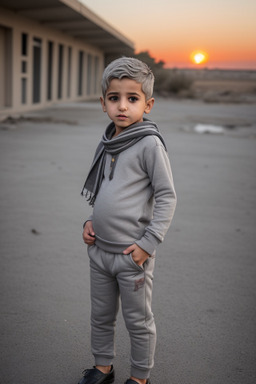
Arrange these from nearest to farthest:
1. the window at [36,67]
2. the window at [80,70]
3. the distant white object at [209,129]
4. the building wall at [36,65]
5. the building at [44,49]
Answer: the distant white object at [209,129], the building at [44,49], the building wall at [36,65], the window at [36,67], the window at [80,70]

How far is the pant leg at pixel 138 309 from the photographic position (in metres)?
1.77

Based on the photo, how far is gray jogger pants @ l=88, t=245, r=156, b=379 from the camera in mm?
1781

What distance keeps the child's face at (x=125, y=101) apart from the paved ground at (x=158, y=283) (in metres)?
1.22

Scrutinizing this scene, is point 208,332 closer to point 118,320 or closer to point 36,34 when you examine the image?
point 118,320

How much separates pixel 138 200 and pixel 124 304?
1.50 feet

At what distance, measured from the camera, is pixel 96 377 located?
1932 millimetres

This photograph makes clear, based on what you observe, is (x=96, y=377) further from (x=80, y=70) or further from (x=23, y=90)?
(x=80, y=70)

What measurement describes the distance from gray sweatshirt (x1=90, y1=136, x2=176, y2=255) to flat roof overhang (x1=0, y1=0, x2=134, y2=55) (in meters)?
13.0

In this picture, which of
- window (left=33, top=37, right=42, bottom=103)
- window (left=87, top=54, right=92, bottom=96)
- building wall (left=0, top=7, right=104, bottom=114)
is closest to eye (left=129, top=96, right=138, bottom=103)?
building wall (left=0, top=7, right=104, bottom=114)

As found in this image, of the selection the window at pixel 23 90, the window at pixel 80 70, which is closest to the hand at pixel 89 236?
the window at pixel 23 90

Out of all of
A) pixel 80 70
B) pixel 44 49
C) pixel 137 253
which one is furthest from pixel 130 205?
pixel 80 70

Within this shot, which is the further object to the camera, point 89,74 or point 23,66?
point 89,74

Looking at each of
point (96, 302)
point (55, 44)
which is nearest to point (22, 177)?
point (96, 302)

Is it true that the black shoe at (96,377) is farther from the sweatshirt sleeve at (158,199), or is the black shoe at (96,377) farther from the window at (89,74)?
the window at (89,74)
